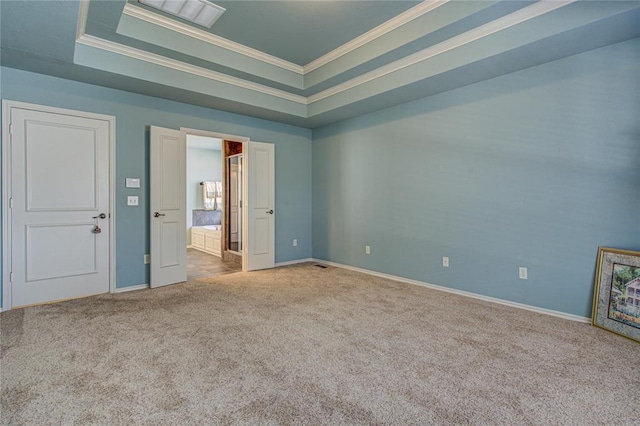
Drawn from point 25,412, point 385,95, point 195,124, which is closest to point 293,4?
point 385,95

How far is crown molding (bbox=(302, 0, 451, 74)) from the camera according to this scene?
297 cm

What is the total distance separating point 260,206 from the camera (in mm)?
5273

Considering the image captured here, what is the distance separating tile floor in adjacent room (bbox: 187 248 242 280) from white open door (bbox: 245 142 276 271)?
459mm

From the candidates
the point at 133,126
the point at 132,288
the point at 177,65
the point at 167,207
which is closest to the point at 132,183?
the point at 167,207

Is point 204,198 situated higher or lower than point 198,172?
lower

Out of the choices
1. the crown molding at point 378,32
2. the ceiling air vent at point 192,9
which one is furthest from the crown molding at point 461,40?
the ceiling air vent at point 192,9

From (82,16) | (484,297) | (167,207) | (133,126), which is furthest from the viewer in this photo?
(167,207)

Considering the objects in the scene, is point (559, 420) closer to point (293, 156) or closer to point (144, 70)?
point (144, 70)

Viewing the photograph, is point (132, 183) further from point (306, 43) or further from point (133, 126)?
point (306, 43)

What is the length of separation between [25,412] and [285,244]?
4130mm

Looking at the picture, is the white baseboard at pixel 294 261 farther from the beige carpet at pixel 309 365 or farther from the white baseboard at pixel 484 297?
the beige carpet at pixel 309 365

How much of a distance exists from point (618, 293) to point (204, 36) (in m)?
4.87

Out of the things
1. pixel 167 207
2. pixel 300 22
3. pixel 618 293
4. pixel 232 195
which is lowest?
pixel 618 293

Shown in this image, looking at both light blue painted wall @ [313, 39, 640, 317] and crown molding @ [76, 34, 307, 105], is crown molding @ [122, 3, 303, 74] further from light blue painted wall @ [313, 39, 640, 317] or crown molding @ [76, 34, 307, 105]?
light blue painted wall @ [313, 39, 640, 317]
